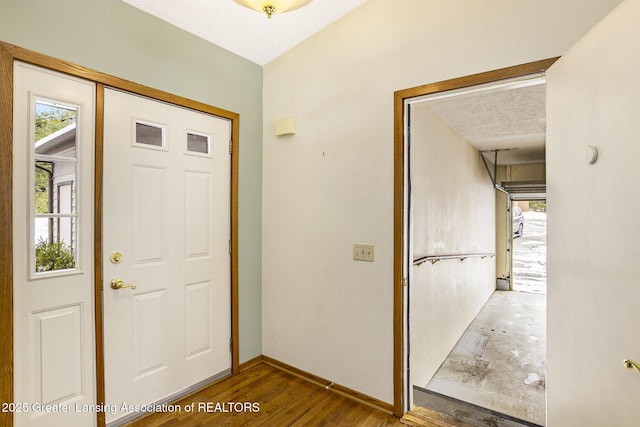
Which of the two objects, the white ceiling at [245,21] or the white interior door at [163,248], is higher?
the white ceiling at [245,21]

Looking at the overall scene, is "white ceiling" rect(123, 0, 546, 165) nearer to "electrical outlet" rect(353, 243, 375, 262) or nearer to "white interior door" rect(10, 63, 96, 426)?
"white interior door" rect(10, 63, 96, 426)

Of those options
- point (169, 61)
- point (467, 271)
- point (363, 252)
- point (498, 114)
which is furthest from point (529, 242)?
point (169, 61)

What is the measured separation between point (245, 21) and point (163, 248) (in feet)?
5.35

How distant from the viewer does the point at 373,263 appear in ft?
7.28

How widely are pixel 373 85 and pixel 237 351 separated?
2.24 m

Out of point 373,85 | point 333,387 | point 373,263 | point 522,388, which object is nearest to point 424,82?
point 373,85

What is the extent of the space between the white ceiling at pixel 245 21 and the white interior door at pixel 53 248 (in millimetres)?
730

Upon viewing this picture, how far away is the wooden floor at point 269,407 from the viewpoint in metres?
2.03

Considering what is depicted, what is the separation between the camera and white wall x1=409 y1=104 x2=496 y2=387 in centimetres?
287

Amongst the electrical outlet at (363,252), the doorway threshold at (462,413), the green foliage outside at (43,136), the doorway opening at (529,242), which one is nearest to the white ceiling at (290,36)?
the green foliage outside at (43,136)

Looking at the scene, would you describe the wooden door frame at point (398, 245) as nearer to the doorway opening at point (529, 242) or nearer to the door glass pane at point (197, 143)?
the door glass pane at point (197, 143)

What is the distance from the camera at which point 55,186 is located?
1739 mm

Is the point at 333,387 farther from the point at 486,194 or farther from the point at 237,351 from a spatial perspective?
the point at 486,194

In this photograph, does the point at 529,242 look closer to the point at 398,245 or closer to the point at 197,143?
the point at 398,245
